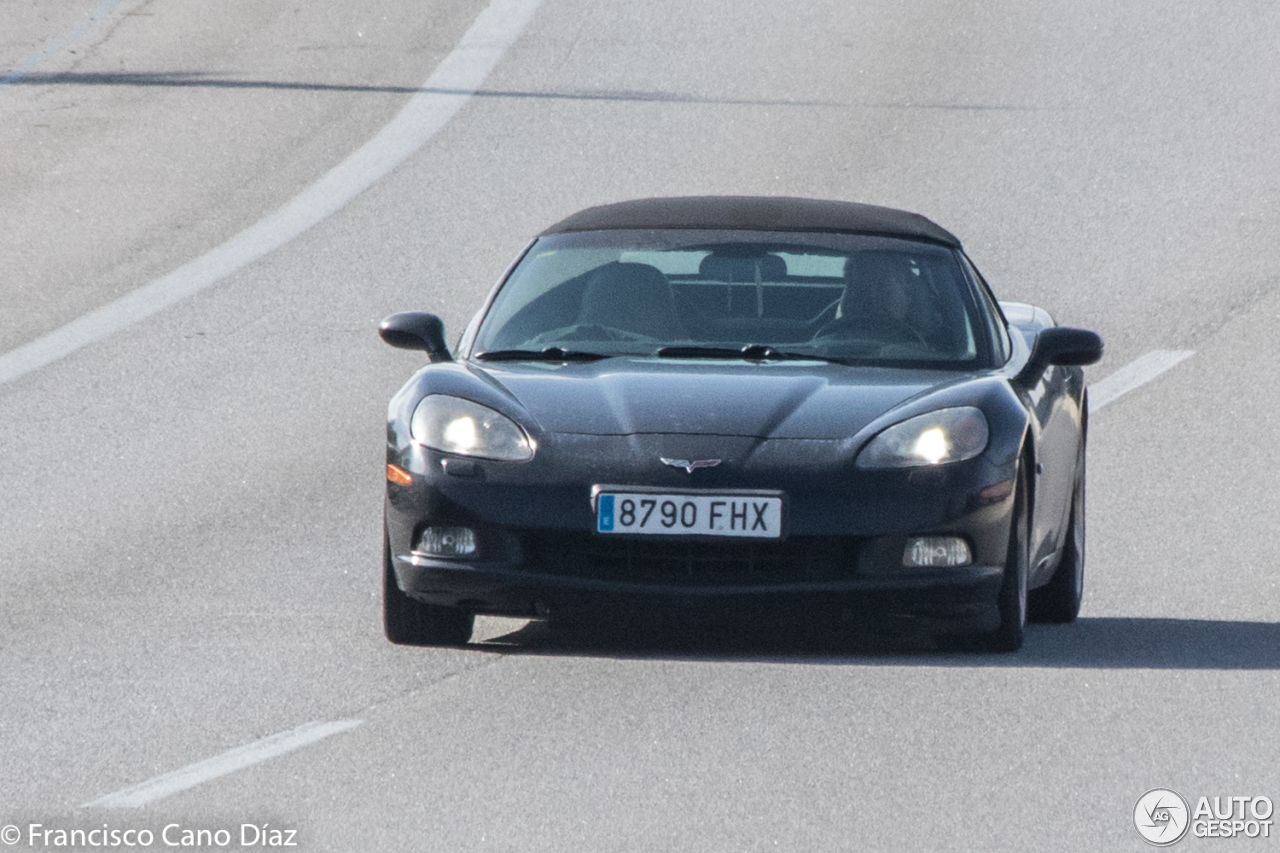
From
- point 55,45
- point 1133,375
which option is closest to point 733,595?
point 1133,375

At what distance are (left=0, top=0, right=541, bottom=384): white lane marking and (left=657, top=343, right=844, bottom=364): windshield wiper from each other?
6526 mm

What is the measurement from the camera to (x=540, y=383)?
25.2ft

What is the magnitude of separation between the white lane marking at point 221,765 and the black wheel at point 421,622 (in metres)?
1.06

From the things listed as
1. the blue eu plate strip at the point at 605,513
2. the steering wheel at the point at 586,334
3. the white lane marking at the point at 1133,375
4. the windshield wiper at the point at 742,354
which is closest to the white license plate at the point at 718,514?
the blue eu plate strip at the point at 605,513

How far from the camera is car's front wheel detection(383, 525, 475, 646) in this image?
7648 mm

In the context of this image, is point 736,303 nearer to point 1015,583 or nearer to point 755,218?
point 755,218

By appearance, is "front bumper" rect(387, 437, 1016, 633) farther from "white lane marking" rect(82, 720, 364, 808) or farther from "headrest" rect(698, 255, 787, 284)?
"headrest" rect(698, 255, 787, 284)

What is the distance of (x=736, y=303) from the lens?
8.61 metres

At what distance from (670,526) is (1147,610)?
2129 mm

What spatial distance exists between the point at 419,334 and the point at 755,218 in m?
1.33

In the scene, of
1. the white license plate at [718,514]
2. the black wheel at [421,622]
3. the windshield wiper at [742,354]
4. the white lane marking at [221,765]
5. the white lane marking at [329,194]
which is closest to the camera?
the white lane marking at [221,765]

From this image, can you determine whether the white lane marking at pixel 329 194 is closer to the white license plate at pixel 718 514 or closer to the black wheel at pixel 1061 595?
the black wheel at pixel 1061 595

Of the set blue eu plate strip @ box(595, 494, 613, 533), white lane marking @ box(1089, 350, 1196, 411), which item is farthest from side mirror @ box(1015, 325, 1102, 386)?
white lane marking @ box(1089, 350, 1196, 411)

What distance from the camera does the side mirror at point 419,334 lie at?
27.5 feet
